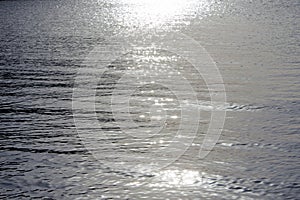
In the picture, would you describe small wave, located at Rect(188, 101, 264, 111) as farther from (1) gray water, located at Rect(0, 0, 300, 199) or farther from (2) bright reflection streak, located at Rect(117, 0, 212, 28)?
(2) bright reflection streak, located at Rect(117, 0, 212, 28)

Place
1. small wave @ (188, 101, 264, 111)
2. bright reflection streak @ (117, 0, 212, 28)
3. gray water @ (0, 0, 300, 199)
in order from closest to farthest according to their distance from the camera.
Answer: gray water @ (0, 0, 300, 199) < small wave @ (188, 101, 264, 111) < bright reflection streak @ (117, 0, 212, 28)

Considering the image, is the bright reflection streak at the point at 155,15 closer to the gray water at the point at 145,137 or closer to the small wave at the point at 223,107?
the gray water at the point at 145,137

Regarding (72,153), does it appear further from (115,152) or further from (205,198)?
(205,198)

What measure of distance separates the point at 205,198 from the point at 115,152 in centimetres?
215

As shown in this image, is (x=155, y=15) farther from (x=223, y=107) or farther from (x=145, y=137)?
(x=145, y=137)

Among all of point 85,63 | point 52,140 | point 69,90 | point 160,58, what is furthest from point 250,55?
point 52,140

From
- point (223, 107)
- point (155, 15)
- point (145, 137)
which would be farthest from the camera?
point (155, 15)

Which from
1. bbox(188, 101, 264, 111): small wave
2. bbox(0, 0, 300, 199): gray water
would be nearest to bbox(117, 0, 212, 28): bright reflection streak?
bbox(0, 0, 300, 199): gray water

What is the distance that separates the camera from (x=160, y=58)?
19.6 meters

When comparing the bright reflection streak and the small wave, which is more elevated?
the bright reflection streak

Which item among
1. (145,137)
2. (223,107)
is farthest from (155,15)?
(145,137)

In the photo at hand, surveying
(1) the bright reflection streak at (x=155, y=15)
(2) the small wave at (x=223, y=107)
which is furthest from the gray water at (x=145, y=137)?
(1) the bright reflection streak at (x=155, y=15)

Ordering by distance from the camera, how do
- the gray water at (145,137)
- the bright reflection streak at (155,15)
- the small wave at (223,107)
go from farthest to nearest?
the bright reflection streak at (155,15) < the small wave at (223,107) < the gray water at (145,137)

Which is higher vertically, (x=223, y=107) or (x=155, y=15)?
(x=155, y=15)
